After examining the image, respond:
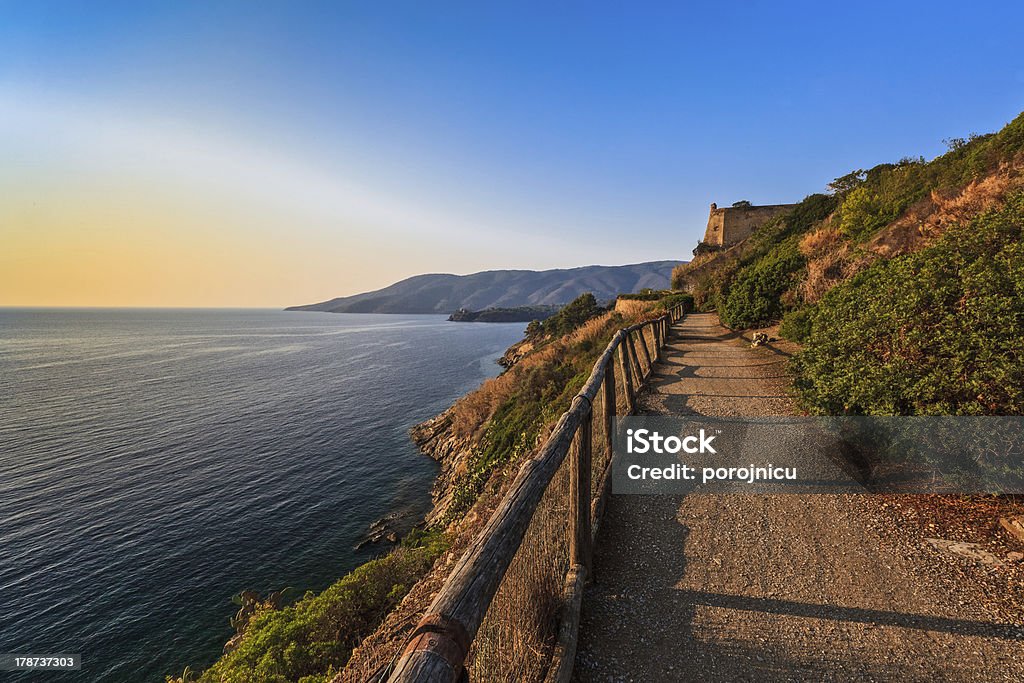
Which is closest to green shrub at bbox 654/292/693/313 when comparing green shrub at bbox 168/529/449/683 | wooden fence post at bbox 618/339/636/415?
wooden fence post at bbox 618/339/636/415

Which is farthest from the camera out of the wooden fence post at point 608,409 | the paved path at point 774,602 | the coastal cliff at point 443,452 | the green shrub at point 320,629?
the coastal cliff at point 443,452

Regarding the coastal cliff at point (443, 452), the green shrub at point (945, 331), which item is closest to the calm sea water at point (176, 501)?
the coastal cliff at point (443, 452)

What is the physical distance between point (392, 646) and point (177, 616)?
11.2m

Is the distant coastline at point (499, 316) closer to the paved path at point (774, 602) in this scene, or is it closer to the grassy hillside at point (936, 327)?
the grassy hillside at point (936, 327)

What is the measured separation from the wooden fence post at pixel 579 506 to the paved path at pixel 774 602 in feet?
1.24

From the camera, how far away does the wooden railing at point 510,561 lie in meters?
1.51

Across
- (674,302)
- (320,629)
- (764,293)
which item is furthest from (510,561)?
(674,302)

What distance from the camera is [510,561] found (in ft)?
7.98

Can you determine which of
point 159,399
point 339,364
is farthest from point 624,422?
point 339,364

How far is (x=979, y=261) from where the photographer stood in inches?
186

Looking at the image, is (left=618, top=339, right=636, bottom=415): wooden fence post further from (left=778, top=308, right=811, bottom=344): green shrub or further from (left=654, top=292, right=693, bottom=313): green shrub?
(left=654, top=292, right=693, bottom=313): green shrub

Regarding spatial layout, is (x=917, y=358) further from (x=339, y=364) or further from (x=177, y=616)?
(x=339, y=364)

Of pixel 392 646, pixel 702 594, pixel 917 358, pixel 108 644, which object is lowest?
pixel 108 644

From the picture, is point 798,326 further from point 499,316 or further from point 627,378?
point 499,316
